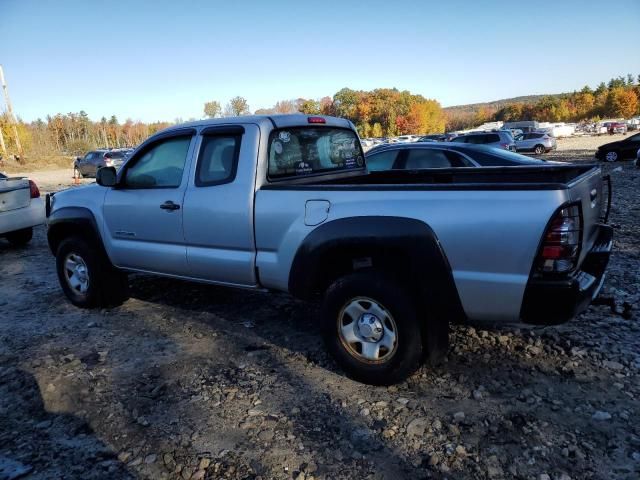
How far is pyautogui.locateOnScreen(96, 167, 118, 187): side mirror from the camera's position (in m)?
4.68

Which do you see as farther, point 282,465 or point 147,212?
point 147,212

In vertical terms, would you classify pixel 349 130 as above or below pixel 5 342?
above

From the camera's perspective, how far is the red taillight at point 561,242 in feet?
8.82

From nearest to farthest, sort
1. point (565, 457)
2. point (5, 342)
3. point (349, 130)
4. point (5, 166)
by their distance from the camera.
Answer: point (565, 457) → point (5, 342) → point (349, 130) → point (5, 166)

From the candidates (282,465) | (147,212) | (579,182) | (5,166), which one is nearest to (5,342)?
(147,212)

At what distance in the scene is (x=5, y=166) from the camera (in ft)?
135

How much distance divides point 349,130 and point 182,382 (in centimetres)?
285

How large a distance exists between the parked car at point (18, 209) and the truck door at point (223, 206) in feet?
19.1

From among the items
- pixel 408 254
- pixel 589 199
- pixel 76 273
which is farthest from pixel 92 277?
pixel 589 199

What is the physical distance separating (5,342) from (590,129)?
88.7m

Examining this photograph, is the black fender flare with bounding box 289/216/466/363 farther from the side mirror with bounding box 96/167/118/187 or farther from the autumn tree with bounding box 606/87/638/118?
the autumn tree with bounding box 606/87/638/118

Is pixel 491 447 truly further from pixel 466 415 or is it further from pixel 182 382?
pixel 182 382

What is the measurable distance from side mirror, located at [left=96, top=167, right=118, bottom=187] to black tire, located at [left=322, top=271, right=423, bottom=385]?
2592 mm

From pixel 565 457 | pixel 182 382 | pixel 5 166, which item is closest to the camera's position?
pixel 565 457
